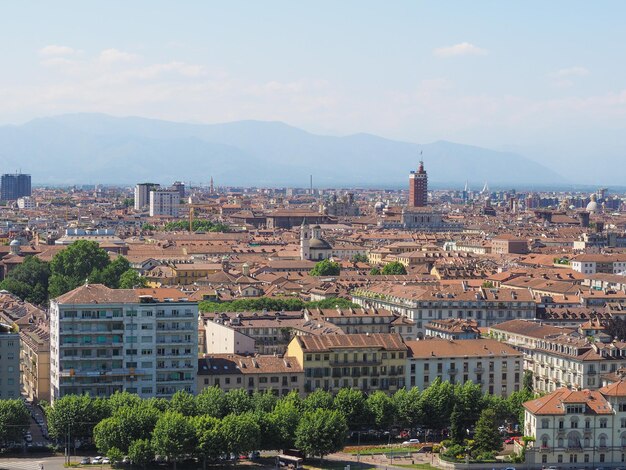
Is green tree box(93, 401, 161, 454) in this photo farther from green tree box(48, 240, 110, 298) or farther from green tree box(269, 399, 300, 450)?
green tree box(48, 240, 110, 298)

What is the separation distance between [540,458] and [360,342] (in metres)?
12.9

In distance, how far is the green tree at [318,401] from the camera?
59691mm

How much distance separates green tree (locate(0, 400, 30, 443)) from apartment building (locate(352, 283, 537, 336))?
37.4 m

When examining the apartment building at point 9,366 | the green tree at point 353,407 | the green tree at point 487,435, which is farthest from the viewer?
the apartment building at point 9,366

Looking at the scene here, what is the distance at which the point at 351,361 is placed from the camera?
66.1 m

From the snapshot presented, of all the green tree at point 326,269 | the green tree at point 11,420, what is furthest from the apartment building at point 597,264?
the green tree at point 11,420

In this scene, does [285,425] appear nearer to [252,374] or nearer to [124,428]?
[252,374]

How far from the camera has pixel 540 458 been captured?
57.2 meters

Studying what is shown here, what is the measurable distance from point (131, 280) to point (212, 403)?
5433cm

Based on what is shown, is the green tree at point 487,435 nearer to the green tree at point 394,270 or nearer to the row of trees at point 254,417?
the row of trees at point 254,417

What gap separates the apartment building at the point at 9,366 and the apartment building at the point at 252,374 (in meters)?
9.21

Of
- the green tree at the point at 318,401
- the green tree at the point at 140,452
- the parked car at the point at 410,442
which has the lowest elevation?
the parked car at the point at 410,442

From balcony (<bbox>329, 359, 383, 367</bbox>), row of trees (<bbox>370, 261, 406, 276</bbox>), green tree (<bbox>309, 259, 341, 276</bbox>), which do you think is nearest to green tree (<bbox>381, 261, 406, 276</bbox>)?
row of trees (<bbox>370, 261, 406, 276</bbox>)

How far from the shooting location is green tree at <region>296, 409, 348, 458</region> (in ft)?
185
